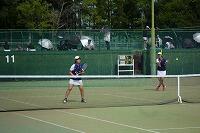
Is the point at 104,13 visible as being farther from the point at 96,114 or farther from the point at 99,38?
the point at 96,114

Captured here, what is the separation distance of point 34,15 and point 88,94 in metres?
31.1

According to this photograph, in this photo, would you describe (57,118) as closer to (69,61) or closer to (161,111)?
(161,111)

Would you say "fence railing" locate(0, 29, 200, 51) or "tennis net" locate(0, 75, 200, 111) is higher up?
"fence railing" locate(0, 29, 200, 51)

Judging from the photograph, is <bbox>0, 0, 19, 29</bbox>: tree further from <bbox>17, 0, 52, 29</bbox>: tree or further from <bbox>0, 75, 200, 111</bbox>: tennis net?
<bbox>0, 75, 200, 111</bbox>: tennis net

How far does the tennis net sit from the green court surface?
5.14ft

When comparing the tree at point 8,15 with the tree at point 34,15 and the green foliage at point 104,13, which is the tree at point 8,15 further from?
the tree at point 34,15

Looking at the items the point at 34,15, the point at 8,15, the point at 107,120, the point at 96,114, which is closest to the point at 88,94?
the point at 96,114

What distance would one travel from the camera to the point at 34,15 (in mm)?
54406

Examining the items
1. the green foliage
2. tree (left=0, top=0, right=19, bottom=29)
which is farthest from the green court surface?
tree (left=0, top=0, right=19, bottom=29)

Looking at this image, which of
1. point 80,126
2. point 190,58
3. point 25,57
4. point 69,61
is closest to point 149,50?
point 190,58

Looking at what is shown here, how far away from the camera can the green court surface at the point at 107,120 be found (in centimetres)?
1277

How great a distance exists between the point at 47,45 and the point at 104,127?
25296 mm

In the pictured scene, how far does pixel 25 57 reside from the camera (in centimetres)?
3697

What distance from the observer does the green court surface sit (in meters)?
12.8
